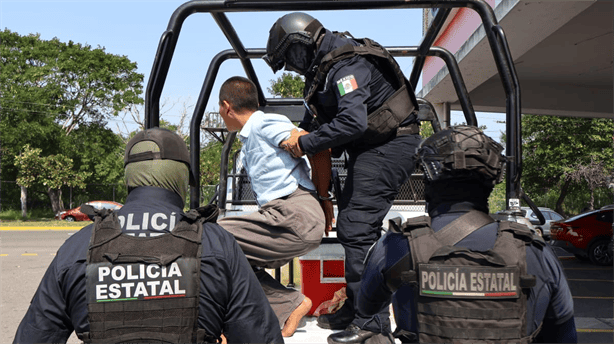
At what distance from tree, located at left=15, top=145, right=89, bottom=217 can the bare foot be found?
93.5ft

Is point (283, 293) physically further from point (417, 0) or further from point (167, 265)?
point (417, 0)

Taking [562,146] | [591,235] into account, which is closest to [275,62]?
[591,235]

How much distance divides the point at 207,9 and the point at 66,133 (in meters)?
30.9

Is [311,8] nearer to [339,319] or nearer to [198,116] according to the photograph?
[198,116]

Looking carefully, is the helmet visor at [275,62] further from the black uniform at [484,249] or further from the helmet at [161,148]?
the black uniform at [484,249]

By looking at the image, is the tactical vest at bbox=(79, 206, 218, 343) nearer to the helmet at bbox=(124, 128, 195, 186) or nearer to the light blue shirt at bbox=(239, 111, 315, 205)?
the helmet at bbox=(124, 128, 195, 186)

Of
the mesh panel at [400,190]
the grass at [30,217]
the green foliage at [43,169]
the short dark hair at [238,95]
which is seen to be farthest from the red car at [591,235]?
the green foliage at [43,169]

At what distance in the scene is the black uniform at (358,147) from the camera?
8.14 ft

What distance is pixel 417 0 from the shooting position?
103 inches

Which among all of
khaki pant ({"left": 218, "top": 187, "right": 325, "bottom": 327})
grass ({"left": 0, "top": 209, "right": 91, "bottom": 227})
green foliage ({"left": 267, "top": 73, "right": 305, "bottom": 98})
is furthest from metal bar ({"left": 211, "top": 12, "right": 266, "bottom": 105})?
grass ({"left": 0, "top": 209, "right": 91, "bottom": 227})

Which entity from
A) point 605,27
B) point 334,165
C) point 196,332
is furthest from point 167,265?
point 605,27

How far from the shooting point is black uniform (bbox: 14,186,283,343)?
5.33 feet

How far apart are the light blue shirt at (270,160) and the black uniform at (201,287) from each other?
36.4 inches

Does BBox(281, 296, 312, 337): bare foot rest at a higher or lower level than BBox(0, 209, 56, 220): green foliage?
higher
